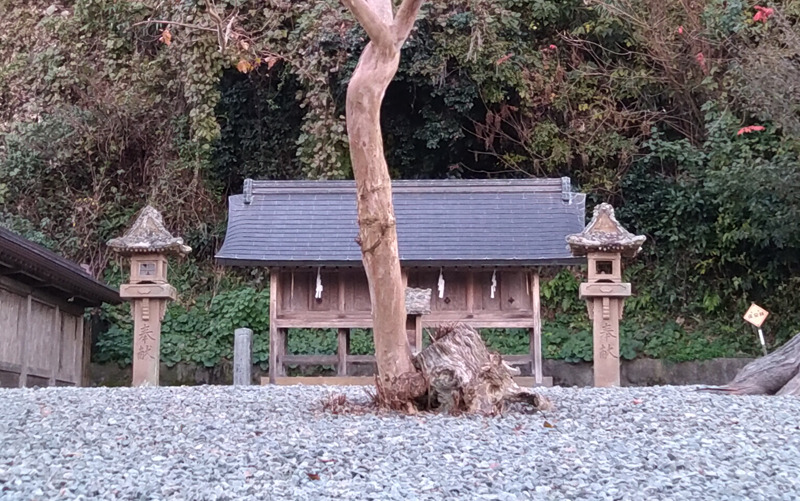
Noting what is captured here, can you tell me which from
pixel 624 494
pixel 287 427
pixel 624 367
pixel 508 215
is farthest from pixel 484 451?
pixel 624 367

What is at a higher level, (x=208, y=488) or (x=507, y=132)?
(x=507, y=132)

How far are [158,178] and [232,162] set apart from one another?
1.70 m

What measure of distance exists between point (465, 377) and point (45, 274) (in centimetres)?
773

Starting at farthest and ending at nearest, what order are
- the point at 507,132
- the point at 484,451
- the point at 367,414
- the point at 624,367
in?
the point at 507,132
the point at 624,367
the point at 367,414
the point at 484,451

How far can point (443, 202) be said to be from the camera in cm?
1300

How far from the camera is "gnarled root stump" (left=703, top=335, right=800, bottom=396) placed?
7.67 metres

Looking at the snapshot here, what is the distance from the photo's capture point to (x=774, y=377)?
25.6 ft

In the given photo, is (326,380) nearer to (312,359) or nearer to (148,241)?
(312,359)

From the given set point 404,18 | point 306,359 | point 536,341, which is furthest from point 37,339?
point 404,18

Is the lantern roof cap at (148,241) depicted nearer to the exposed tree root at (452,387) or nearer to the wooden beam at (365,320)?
the wooden beam at (365,320)

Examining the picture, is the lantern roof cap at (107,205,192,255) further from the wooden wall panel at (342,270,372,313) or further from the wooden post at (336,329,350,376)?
the wooden post at (336,329,350,376)

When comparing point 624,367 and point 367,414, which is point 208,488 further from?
point 624,367

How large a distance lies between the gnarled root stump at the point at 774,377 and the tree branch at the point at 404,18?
175 inches

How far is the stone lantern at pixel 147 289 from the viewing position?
1030 centimetres
